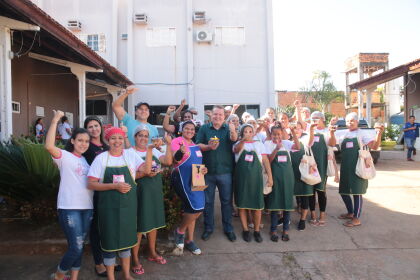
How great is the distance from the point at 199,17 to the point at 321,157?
12.4 m

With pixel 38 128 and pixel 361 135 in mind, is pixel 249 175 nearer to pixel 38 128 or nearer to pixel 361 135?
pixel 361 135

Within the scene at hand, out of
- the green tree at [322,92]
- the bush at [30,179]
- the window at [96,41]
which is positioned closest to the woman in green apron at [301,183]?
the bush at [30,179]

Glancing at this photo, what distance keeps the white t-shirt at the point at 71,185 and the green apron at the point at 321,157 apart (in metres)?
3.57

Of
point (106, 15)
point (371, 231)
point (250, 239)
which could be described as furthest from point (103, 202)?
point (106, 15)

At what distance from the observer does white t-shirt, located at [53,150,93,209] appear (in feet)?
10.3

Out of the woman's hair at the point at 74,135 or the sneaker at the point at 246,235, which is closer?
the woman's hair at the point at 74,135

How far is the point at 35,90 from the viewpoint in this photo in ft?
33.3

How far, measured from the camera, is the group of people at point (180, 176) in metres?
3.20

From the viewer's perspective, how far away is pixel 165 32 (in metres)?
15.9

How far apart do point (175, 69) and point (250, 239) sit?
1267 cm

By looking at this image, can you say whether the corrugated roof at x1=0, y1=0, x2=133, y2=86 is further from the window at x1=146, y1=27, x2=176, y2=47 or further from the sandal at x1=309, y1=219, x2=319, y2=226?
the window at x1=146, y1=27, x2=176, y2=47

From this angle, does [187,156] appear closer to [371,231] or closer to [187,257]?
[187,257]

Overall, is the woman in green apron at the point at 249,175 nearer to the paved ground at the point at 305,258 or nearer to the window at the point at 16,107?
the paved ground at the point at 305,258

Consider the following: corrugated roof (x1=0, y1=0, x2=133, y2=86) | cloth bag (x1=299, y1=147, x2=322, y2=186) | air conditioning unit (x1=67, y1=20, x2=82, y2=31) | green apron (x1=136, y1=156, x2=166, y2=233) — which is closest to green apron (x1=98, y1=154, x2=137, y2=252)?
green apron (x1=136, y1=156, x2=166, y2=233)
